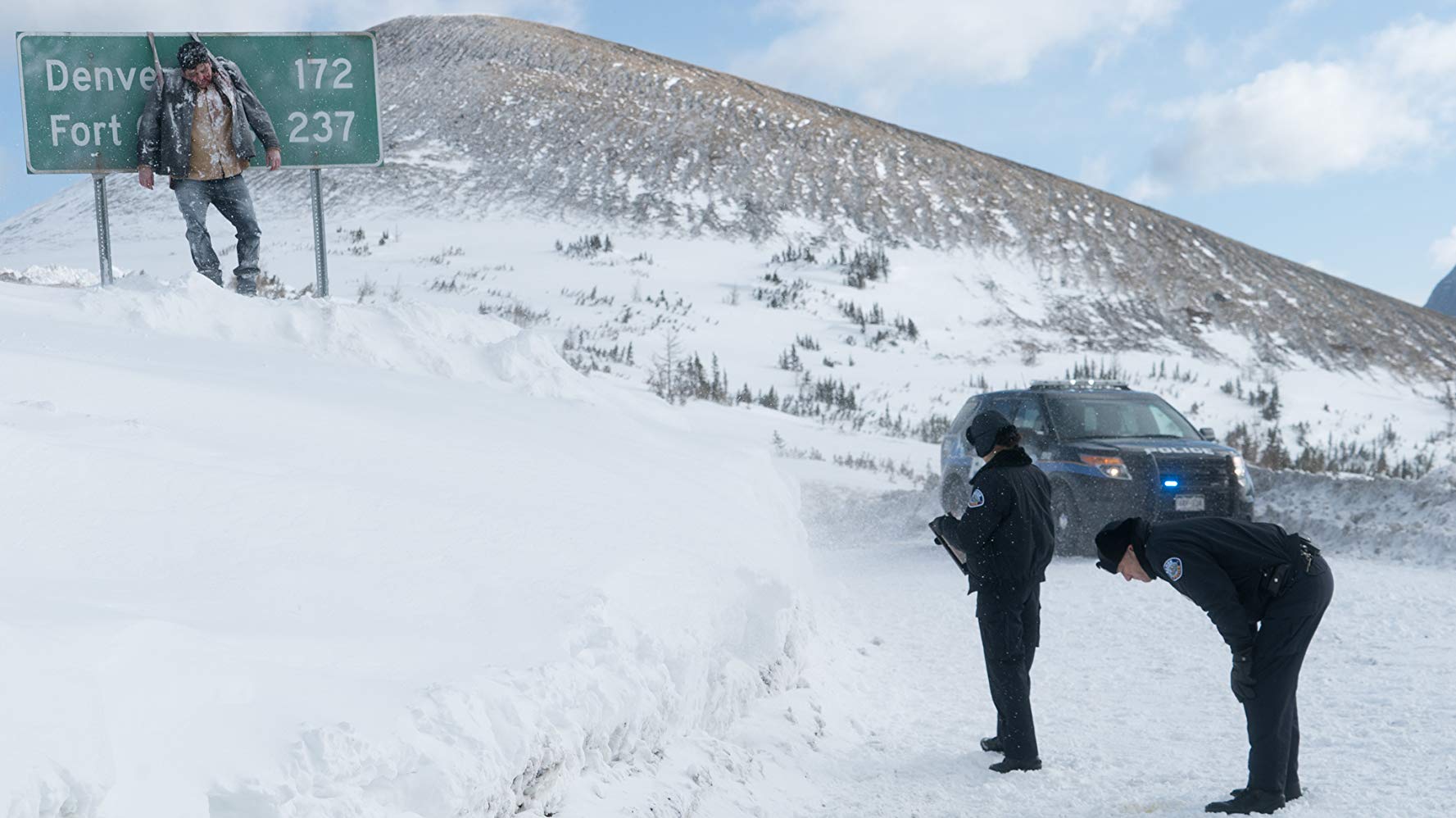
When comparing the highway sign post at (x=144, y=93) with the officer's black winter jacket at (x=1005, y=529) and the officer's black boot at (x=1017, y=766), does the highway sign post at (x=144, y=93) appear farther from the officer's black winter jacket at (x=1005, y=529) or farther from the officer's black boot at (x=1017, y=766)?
the officer's black boot at (x=1017, y=766)

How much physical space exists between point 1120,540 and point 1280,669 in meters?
0.81

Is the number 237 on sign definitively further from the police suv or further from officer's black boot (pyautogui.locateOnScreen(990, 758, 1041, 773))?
officer's black boot (pyautogui.locateOnScreen(990, 758, 1041, 773))

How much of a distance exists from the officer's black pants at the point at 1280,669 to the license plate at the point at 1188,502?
698 centimetres

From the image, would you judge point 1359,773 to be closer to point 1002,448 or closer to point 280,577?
point 1002,448

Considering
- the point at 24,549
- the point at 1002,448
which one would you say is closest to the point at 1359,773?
the point at 1002,448

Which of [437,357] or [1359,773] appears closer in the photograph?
[1359,773]

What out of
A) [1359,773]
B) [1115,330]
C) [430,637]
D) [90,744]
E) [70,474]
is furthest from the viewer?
[1115,330]

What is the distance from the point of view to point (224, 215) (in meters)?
13.4

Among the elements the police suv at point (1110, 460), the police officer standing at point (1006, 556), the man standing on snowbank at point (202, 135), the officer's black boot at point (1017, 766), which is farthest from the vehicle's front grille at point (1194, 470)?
the man standing on snowbank at point (202, 135)

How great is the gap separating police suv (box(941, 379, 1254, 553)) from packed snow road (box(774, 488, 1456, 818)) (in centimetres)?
97

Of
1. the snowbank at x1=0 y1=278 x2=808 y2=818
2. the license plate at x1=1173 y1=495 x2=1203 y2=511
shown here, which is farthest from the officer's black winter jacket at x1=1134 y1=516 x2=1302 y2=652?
the license plate at x1=1173 y1=495 x2=1203 y2=511

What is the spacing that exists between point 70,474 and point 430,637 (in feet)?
5.23

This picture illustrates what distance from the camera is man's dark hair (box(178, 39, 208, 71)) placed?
12742 mm

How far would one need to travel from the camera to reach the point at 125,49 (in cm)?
1328
